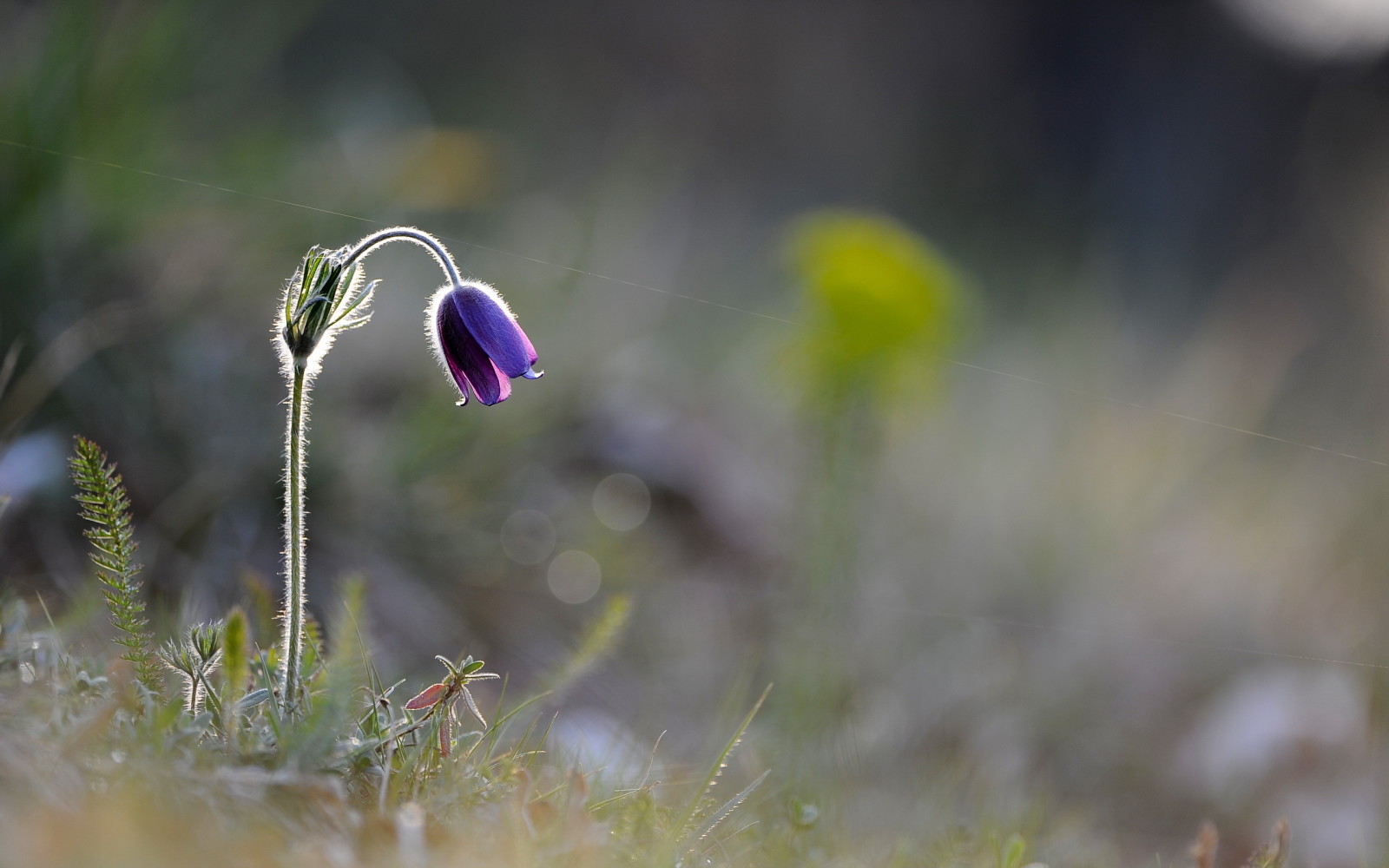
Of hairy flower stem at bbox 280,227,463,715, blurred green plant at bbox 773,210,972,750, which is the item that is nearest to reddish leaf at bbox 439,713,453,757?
hairy flower stem at bbox 280,227,463,715

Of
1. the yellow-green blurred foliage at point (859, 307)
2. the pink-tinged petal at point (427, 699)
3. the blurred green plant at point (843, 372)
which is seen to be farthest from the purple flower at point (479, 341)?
the yellow-green blurred foliage at point (859, 307)

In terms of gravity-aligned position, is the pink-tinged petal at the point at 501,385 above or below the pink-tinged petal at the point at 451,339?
below

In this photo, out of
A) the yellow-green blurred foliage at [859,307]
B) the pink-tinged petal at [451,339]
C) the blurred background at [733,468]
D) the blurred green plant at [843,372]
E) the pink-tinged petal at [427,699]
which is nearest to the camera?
the pink-tinged petal at [427,699]

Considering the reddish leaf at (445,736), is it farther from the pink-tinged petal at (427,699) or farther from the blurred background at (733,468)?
the blurred background at (733,468)

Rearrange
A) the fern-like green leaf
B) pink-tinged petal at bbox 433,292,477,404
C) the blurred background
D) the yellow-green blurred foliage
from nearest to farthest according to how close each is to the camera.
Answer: the fern-like green leaf < pink-tinged petal at bbox 433,292,477,404 < the blurred background < the yellow-green blurred foliage

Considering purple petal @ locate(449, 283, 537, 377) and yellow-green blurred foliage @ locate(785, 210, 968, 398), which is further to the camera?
yellow-green blurred foliage @ locate(785, 210, 968, 398)

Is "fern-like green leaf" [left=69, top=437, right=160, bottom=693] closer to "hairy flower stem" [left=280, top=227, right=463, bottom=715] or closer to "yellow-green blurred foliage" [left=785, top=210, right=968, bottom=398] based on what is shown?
"hairy flower stem" [left=280, top=227, right=463, bottom=715]

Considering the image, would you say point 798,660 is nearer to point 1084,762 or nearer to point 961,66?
point 1084,762

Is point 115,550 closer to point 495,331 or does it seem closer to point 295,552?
point 295,552
